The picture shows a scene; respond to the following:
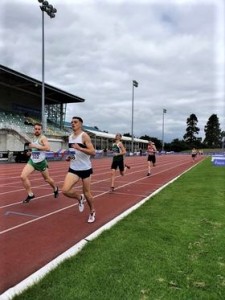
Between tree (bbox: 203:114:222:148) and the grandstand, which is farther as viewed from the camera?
tree (bbox: 203:114:222:148)

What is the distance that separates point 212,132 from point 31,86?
109 meters

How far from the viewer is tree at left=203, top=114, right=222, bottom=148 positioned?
15550cm

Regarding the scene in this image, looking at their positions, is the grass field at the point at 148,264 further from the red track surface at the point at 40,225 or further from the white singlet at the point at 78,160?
the white singlet at the point at 78,160

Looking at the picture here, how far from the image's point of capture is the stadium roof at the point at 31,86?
52662 mm

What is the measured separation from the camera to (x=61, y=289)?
425 centimetres

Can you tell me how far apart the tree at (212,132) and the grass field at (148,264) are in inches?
5923

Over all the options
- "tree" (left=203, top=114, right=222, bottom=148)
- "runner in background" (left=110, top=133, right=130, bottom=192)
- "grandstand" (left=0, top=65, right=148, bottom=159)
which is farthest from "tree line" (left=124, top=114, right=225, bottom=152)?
"runner in background" (left=110, top=133, right=130, bottom=192)

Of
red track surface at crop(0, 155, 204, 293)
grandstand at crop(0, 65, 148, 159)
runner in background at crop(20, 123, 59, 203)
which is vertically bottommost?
red track surface at crop(0, 155, 204, 293)

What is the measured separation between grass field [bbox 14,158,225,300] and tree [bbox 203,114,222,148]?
5923 inches

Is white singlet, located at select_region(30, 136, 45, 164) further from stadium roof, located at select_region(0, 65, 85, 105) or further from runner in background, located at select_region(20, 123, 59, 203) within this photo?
stadium roof, located at select_region(0, 65, 85, 105)

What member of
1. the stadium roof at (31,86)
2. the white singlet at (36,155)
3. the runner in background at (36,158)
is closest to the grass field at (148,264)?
the runner in background at (36,158)

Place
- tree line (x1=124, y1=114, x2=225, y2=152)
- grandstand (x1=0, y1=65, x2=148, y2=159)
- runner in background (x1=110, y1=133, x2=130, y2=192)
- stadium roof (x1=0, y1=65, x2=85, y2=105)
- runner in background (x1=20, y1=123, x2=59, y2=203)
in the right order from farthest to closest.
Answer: tree line (x1=124, y1=114, x2=225, y2=152) → stadium roof (x1=0, y1=65, x2=85, y2=105) → grandstand (x1=0, y1=65, x2=148, y2=159) → runner in background (x1=110, y1=133, x2=130, y2=192) → runner in background (x1=20, y1=123, x2=59, y2=203)

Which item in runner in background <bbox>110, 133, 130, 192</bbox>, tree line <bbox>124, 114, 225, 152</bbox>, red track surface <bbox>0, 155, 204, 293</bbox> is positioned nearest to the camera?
red track surface <bbox>0, 155, 204, 293</bbox>

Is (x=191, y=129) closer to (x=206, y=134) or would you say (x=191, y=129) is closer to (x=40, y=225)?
(x=206, y=134)
